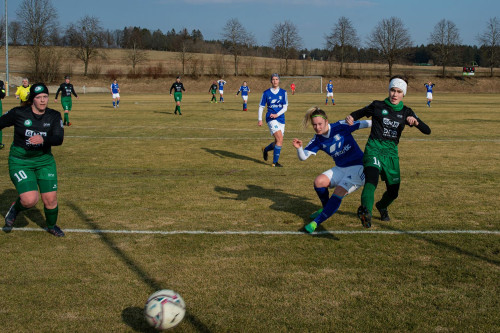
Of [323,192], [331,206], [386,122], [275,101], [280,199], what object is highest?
[275,101]

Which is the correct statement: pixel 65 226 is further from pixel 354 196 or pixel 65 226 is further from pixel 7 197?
pixel 354 196

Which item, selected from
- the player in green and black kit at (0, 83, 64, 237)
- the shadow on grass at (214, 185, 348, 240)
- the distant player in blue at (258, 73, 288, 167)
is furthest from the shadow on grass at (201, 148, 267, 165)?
the player in green and black kit at (0, 83, 64, 237)

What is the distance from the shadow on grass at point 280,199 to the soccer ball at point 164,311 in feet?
9.94

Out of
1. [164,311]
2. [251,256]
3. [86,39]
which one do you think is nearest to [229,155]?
[251,256]

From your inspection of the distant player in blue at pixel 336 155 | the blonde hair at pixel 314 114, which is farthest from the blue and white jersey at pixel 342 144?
the blonde hair at pixel 314 114

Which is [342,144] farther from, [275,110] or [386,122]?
[275,110]

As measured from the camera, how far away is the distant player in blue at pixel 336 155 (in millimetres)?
6559

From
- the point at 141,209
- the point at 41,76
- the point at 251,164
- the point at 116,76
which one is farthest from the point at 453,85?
the point at 141,209

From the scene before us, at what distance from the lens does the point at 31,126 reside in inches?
248

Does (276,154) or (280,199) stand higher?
(276,154)

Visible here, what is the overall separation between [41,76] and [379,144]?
74966 millimetres

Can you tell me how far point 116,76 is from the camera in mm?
78375

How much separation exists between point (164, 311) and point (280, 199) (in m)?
4.84

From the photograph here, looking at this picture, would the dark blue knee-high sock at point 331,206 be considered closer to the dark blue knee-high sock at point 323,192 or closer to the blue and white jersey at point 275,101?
the dark blue knee-high sock at point 323,192
